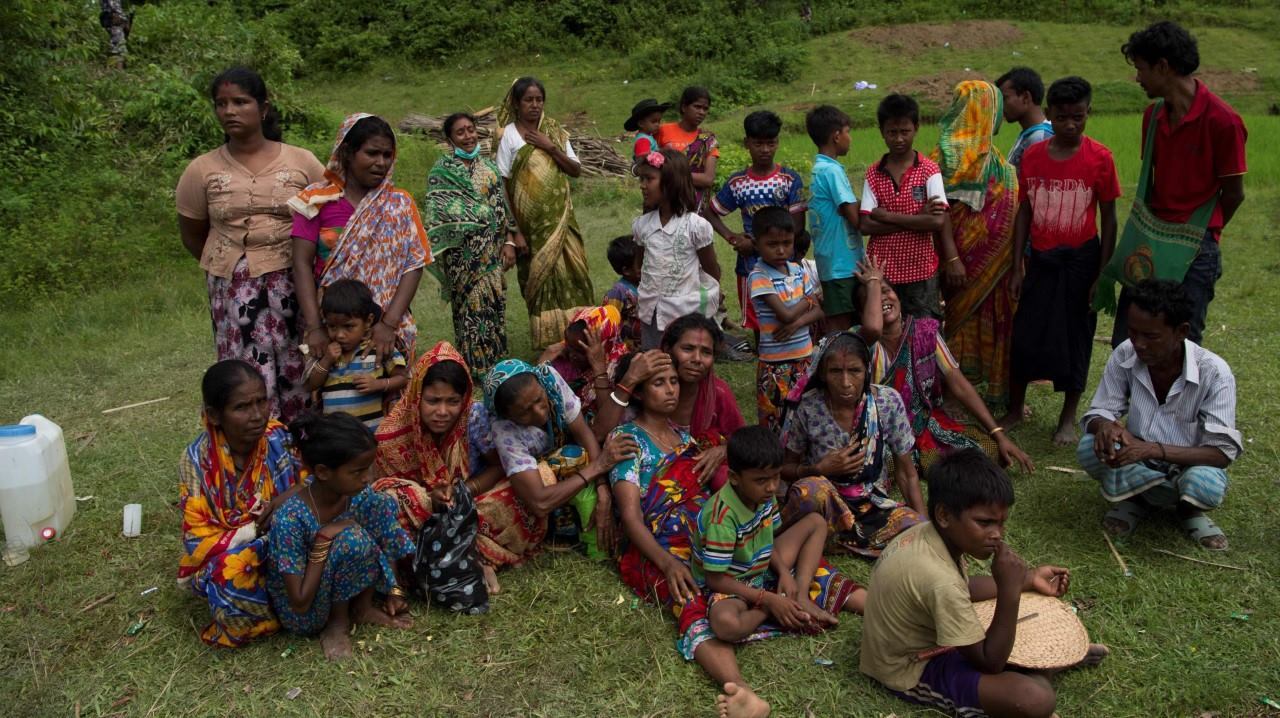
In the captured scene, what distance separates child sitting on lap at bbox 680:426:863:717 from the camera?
320cm

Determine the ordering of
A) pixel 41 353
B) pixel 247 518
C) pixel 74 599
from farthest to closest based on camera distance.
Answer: pixel 41 353
pixel 74 599
pixel 247 518

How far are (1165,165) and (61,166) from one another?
9.81 metres

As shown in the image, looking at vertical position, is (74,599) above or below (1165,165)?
below

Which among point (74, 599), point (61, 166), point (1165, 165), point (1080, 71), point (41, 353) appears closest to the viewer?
point (74, 599)

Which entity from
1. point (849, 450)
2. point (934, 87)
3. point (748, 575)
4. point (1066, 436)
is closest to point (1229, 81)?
point (934, 87)

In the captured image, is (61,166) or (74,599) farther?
(61,166)

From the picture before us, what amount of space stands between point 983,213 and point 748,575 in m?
2.67

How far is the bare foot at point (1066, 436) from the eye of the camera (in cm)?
479

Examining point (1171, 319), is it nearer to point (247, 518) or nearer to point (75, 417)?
point (247, 518)

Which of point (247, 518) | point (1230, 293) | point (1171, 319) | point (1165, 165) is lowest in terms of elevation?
point (1230, 293)

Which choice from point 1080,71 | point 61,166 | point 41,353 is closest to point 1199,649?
point 41,353

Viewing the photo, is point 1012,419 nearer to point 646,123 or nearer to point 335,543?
point 646,123

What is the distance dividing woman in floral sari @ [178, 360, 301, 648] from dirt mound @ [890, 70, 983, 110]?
1346 centimetres

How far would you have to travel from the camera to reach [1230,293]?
23.4 ft
